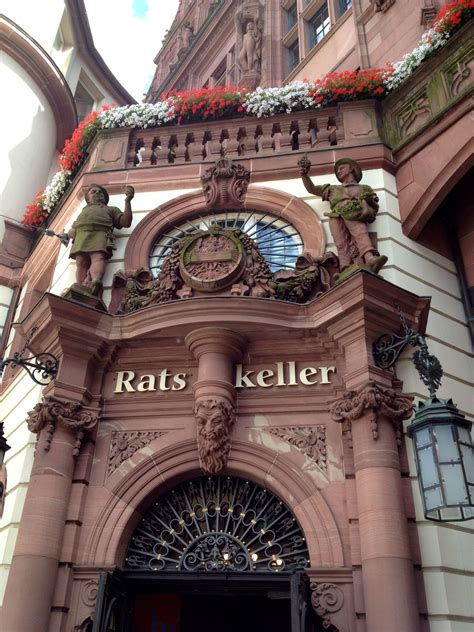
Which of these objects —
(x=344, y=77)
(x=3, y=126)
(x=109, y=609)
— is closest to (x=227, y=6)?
(x=3, y=126)

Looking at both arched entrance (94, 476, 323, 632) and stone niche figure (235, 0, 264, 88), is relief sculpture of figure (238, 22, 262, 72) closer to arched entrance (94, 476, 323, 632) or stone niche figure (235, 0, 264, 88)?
stone niche figure (235, 0, 264, 88)

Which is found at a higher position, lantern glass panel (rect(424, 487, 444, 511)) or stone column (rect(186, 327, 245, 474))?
stone column (rect(186, 327, 245, 474))

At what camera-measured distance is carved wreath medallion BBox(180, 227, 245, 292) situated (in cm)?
805

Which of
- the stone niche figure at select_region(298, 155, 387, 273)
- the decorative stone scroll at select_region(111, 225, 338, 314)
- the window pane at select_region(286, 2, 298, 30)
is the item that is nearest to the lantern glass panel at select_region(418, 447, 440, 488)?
the stone niche figure at select_region(298, 155, 387, 273)

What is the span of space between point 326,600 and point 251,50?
16.6 meters

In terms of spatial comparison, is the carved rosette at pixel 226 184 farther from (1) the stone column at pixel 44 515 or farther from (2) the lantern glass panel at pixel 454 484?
(2) the lantern glass panel at pixel 454 484

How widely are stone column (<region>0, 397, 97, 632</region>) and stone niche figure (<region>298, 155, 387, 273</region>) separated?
402 cm

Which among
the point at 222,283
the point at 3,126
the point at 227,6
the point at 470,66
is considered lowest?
the point at 222,283

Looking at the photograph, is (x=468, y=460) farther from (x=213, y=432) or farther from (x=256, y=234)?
(x=256, y=234)

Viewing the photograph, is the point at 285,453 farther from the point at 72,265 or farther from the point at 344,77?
the point at 344,77

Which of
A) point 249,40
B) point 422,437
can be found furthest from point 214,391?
point 249,40

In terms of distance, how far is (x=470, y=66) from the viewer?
909 cm

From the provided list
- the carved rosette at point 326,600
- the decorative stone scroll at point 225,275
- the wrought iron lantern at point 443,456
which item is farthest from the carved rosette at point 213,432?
the wrought iron lantern at point 443,456

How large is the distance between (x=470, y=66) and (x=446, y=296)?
3.53m
